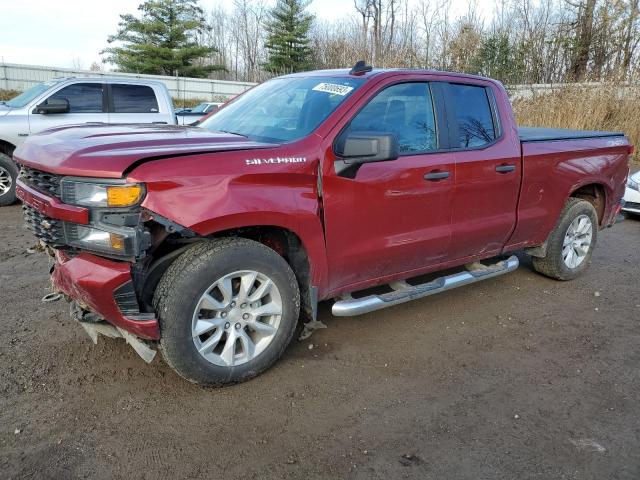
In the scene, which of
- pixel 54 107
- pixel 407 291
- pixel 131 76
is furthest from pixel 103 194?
pixel 131 76

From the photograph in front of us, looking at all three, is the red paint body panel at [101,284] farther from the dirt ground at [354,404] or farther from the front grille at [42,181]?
the dirt ground at [354,404]

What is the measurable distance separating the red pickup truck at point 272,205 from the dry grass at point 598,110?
998 centimetres

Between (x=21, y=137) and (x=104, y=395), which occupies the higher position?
(x=21, y=137)

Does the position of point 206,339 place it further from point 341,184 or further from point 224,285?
point 341,184

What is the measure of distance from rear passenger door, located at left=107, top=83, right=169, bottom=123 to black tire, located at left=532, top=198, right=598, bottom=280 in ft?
21.3

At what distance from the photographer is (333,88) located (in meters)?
3.66

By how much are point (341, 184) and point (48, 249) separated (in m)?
1.89

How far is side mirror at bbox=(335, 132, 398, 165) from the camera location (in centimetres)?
312

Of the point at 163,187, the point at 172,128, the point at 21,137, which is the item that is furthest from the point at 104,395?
the point at 21,137

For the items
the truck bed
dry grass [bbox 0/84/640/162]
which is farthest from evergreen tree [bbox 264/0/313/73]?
the truck bed

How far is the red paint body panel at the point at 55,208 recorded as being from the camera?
267 centimetres

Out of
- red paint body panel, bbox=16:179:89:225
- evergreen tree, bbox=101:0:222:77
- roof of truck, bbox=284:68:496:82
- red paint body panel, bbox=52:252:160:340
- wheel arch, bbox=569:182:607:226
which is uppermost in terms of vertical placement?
evergreen tree, bbox=101:0:222:77

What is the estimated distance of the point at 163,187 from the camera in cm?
267

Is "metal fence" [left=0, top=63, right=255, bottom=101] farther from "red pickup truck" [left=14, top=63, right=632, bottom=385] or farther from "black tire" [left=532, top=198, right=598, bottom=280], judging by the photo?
"red pickup truck" [left=14, top=63, right=632, bottom=385]
